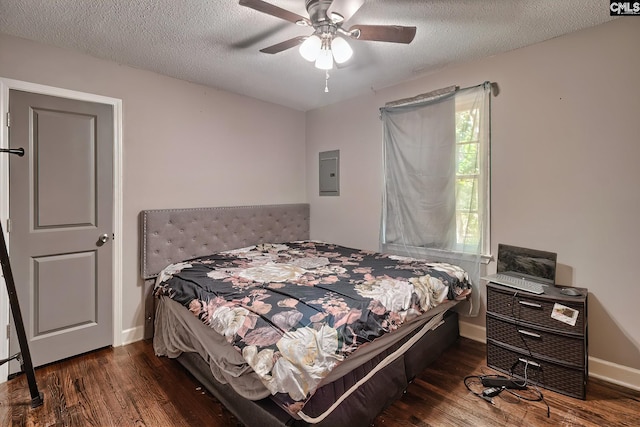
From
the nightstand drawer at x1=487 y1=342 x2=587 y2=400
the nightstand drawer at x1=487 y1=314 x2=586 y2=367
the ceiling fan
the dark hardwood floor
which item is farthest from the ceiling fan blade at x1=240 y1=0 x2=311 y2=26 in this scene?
the nightstand drawer at x1=487 y1=342 x2=587 y2=400

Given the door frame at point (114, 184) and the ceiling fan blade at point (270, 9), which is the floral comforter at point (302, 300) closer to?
the door frame at point (114, 184)

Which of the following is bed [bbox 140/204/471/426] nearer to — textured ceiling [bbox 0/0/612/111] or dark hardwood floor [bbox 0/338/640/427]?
dark hardwood floor [bbox 0/338/640/427]

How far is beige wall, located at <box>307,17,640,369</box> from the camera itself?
204 cm

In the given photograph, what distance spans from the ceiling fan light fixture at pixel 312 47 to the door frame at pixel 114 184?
5.88 ft

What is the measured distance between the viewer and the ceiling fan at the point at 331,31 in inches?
67.1

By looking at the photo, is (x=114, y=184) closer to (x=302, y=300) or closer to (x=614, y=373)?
(x=302, y=300)

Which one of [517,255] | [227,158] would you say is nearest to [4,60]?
[227,158]

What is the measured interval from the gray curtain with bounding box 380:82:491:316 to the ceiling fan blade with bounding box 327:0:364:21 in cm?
137

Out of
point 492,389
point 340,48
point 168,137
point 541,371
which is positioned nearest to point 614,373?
point 541,371

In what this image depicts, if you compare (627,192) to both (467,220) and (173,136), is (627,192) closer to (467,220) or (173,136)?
(467,220)

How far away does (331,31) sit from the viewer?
1.83 meters

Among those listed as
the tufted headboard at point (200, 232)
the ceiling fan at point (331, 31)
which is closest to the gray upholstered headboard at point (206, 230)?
the tufted headboard at point (200, 232)

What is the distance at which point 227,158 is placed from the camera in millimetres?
3385

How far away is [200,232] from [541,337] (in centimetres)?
292
